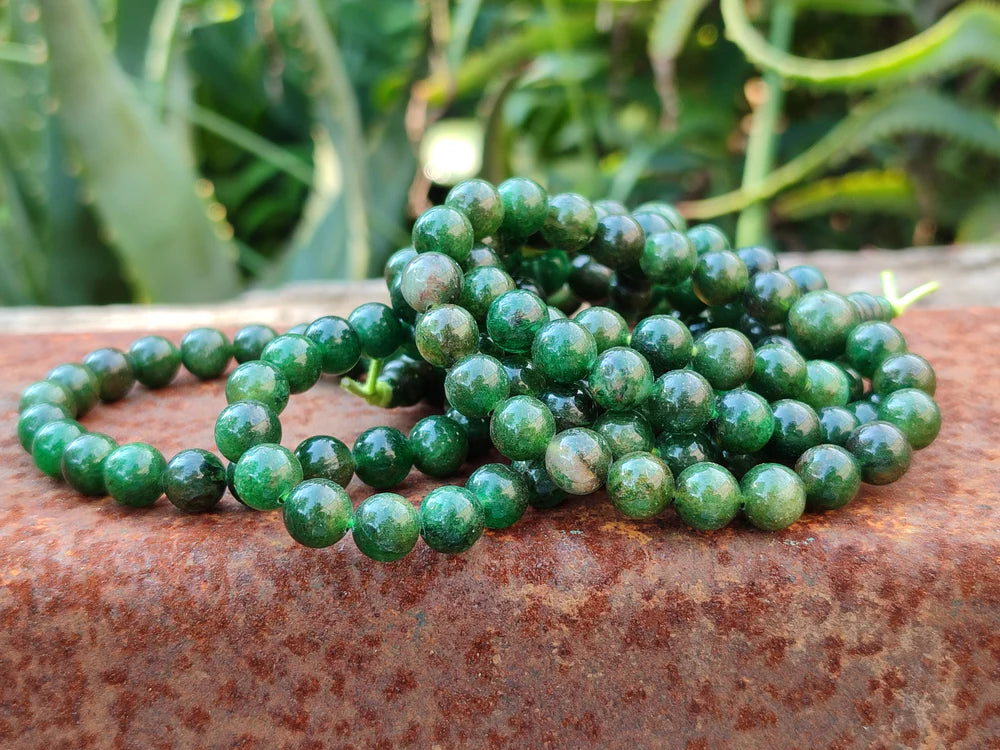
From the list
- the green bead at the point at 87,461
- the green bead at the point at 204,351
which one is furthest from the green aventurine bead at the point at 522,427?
the green bead at the point at 204,351

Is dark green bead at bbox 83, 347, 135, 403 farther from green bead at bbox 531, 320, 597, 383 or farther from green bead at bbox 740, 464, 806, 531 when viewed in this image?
green bead at bbox 740, 464, 806, 531

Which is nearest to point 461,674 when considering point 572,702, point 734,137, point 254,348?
point 572,702

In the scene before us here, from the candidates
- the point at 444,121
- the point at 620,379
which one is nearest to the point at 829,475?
the point at 620,379

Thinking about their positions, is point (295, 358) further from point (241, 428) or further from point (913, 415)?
A: point (913, 415)

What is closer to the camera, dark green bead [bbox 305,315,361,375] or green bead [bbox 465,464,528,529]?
green bead [bbox 465,464,528,529]

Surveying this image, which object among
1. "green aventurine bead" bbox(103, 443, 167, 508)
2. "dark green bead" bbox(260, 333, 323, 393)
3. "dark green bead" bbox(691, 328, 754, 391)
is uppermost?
"dark green bead" bbox(691, 328, 754, 391)

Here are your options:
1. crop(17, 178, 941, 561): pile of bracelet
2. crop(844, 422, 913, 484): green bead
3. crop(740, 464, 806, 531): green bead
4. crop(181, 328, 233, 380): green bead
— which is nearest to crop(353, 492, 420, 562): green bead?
crop(17, 178, 941, 561): pile of bracelet

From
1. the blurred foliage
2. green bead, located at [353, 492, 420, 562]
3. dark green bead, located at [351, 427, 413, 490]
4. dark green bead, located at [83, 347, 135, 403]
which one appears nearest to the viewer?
green bead, located at [353, 492, 420, 562]
